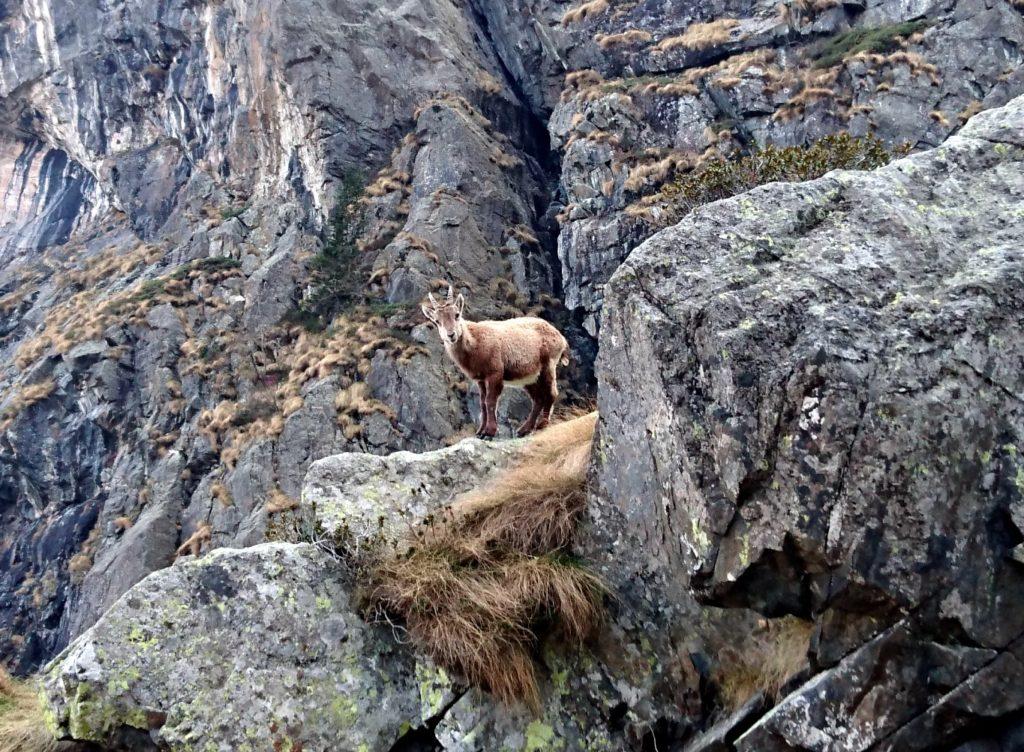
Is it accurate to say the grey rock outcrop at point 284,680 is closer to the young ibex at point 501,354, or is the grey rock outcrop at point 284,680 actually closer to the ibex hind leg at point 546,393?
the young ibex at point 501,354

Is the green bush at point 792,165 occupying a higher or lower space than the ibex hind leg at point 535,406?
higher

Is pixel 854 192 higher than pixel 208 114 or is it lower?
lower

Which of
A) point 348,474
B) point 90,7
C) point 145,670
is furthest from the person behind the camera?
point 90,7

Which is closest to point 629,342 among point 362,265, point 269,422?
point 269,422

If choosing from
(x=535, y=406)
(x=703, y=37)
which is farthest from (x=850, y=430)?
(x=703, y=37)

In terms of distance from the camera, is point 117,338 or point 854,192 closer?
point 854,192

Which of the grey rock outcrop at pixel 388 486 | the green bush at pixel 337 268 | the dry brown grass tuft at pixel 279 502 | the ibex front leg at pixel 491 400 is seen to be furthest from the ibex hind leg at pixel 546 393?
the green bush at pixel 337 268

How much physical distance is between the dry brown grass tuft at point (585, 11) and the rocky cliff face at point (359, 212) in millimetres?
117

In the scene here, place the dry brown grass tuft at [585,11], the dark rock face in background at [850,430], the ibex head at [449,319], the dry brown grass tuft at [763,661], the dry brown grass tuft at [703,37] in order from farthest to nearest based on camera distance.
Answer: the dry brown grass tuft at [585,11]
the dry brown grass tuft at [703,37]
the ibex head at [449,319]
the dry brown grass tuft at [763,661]
the dark rock face in background at [850,430]

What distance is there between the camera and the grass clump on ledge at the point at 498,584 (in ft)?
22.4

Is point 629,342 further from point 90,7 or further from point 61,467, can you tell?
point 90,7

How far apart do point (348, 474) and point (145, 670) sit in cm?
295

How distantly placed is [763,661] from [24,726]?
5.92m

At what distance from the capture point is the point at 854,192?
6.68 meters
